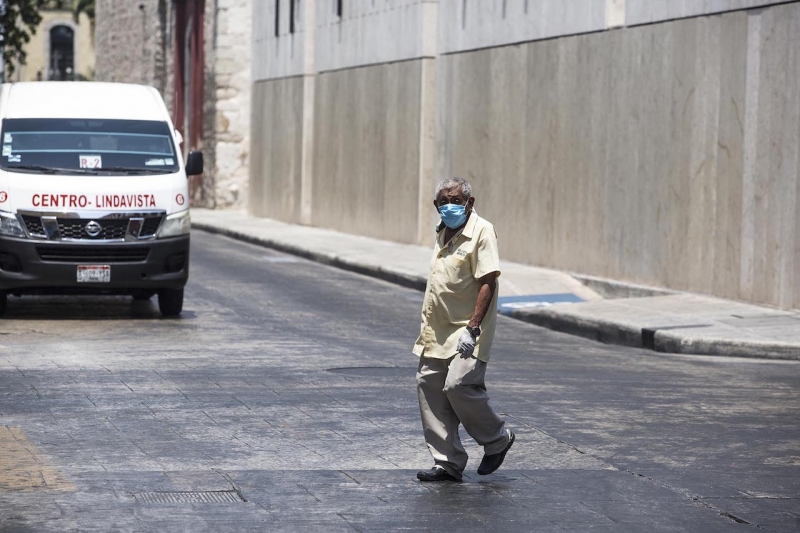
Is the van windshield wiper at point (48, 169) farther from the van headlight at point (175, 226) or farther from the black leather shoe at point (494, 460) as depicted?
the black leather shoe at point (494, 460)

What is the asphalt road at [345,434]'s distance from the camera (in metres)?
7.14

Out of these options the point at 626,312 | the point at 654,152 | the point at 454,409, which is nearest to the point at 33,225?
the point at 626,312

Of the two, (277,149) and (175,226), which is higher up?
(277,149)

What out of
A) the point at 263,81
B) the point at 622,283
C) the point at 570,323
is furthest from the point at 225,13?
the point at 570,323

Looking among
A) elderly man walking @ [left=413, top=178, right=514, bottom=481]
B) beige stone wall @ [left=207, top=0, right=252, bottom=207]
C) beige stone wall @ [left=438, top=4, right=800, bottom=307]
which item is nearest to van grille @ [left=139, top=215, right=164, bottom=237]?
beige stone wall @ [left=438, top=4, right=800, bottom=307]

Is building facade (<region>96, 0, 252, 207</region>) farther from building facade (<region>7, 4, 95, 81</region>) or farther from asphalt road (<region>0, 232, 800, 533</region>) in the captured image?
building facade (<region>7, 4, 95, 81</region>)

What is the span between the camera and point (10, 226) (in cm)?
1498

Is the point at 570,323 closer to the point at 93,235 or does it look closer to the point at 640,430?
the point at 93,235

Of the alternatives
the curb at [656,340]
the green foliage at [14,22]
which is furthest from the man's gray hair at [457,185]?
the green foliage at [14,22]

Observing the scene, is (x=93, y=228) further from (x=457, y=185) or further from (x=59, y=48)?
(x=59, y=48)

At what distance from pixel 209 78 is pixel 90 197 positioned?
89.4 feet

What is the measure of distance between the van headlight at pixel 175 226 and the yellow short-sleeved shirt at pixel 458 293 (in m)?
7.93

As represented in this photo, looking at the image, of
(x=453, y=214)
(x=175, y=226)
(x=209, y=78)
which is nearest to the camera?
(x=453, y=214)

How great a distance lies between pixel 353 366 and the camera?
12.4 m
